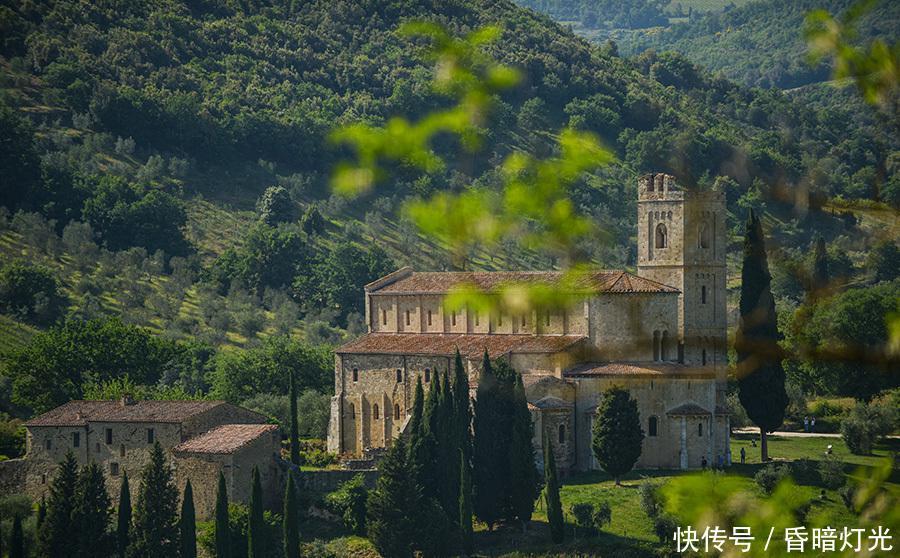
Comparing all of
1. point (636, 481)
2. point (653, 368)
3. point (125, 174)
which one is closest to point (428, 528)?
point (636, 481)

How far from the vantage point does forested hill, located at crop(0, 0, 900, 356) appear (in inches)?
3684

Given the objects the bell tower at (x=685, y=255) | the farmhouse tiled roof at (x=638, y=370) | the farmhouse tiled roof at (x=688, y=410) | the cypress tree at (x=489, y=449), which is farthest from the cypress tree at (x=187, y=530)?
the bell tower at (x=685, y=255)

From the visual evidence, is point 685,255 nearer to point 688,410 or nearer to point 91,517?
point 688,410

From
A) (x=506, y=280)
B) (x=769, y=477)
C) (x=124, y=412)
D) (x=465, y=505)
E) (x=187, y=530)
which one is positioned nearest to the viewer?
(x=187, y=530)

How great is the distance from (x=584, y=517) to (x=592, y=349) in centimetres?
1013

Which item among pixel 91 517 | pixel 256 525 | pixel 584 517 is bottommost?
pixel 584 517

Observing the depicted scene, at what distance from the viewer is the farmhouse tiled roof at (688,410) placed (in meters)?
56.3

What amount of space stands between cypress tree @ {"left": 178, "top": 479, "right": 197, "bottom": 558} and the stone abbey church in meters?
12.6

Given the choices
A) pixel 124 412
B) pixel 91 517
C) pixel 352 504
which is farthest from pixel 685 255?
pixel 91 517

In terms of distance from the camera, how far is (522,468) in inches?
2004

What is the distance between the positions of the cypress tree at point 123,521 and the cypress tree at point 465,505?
11.6m

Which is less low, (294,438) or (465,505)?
(294,438)

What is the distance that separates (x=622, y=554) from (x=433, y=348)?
57.7 feet

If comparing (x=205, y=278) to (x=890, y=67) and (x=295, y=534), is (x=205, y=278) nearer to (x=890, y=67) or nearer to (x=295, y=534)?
(x=295, y=534)
